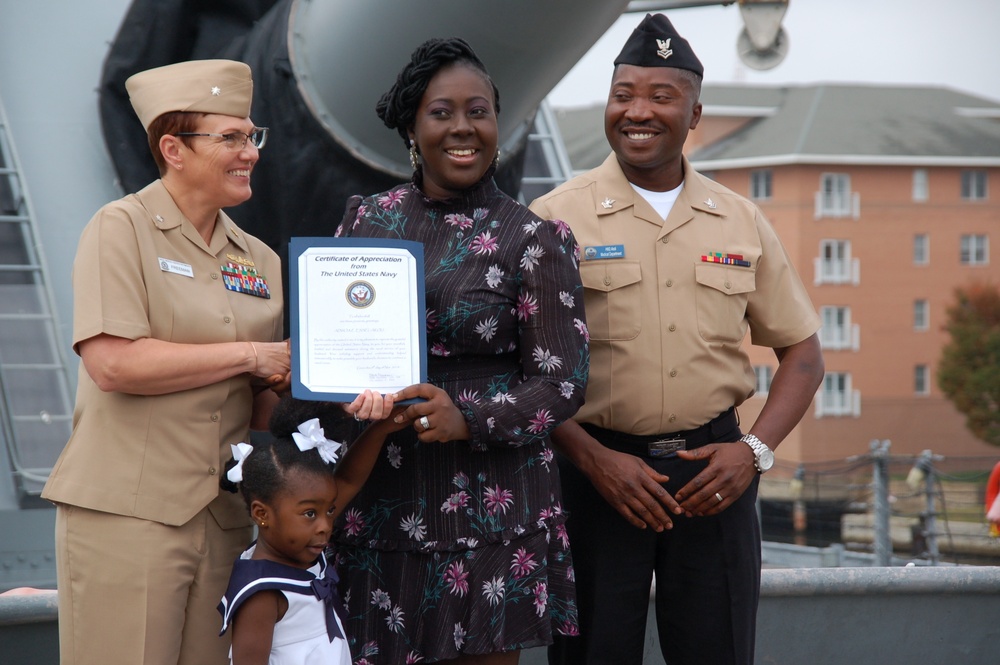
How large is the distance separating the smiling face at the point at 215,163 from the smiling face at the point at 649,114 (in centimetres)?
95

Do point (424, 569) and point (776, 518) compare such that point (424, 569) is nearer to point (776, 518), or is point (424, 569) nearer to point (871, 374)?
point (776, 518)

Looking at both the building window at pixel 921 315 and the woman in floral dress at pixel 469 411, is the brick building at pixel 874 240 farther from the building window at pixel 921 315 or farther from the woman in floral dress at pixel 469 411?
the woman in floral dress at pixel 469 411

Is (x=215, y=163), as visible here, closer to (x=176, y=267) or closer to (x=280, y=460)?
(x=176, y=267)

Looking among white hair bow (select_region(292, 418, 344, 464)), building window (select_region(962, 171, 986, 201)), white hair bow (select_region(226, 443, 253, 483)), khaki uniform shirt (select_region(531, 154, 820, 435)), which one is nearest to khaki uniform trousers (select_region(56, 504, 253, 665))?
white hair bow (select_region(226, 443, 253, 483))

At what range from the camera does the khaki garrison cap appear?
296 centimetres

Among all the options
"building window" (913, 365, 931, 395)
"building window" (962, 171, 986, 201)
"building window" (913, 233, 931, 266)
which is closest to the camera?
"building window" (913, 365, 931, 395)

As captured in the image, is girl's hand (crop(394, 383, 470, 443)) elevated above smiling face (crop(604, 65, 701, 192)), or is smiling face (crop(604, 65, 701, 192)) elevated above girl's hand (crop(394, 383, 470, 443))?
smiling face (crop(604, 65, 701, 192))

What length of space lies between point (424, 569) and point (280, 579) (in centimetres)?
32

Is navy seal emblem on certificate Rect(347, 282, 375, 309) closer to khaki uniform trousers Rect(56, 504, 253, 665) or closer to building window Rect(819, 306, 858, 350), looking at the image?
khaki uniform trousers Rect(56, 504, 253, 665)

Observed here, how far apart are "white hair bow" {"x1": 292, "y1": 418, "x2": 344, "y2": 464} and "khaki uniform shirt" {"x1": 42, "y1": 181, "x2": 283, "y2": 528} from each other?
0.74 feet

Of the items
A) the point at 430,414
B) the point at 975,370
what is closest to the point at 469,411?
the point at 430,414

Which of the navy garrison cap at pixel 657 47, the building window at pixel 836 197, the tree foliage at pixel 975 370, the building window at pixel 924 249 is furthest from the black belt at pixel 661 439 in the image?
the building window at pixel 924 249

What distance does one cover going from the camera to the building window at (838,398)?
45.3m

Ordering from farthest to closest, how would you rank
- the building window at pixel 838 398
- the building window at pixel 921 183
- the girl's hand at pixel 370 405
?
the building window at pixel 921 183, the building window at pixel 838 398, the girl's hand at pixel 370 405
